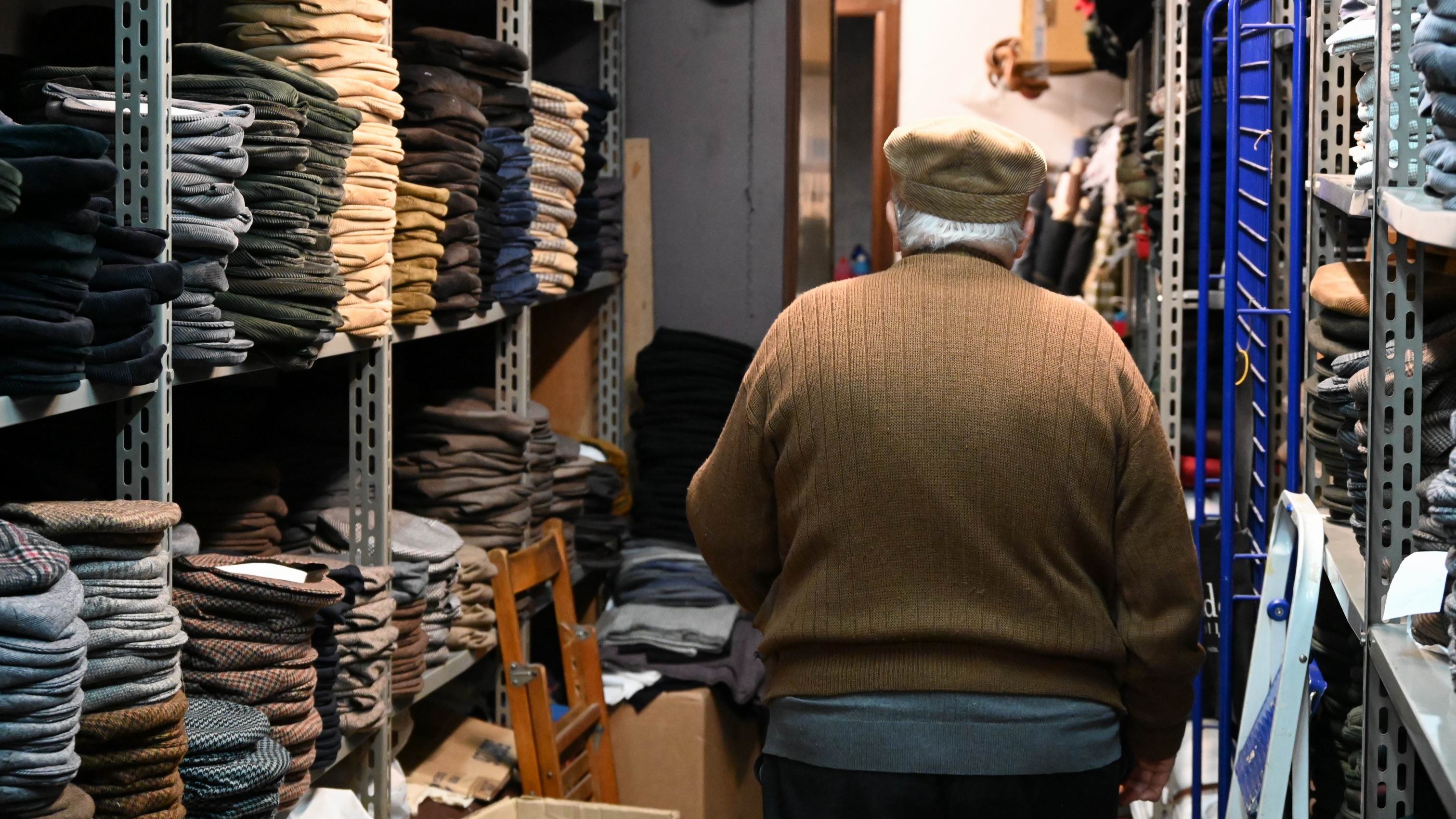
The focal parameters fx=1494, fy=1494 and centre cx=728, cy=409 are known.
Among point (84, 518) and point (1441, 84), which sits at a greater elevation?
point (1441, 84)

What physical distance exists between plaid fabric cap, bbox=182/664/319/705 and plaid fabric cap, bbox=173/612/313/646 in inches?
1.6

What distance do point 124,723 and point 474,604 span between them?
4.81 ft

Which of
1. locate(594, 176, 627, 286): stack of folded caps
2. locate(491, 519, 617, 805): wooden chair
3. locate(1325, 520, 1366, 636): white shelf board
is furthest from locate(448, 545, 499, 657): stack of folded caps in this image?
locate(1325, 520, 1366, 636): white shelf board

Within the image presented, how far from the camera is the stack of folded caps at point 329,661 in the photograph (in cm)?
218

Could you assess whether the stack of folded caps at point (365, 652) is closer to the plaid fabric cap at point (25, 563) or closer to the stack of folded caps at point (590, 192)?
the plaid fabric cap at point (25, 563)

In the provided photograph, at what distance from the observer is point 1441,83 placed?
1326mm

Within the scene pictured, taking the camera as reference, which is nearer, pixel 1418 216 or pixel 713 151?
pixel 1418 216

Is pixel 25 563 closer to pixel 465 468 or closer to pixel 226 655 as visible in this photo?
pixel 226 655

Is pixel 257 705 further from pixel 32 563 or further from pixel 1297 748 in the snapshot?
pixel 1297 748

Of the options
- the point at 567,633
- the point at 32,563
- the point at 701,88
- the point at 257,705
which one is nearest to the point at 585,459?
the point at 567,633

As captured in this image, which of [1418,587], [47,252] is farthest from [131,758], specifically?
[1418,587]

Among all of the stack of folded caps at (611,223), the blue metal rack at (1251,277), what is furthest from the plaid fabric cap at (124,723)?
the stack of folded caps at (611,223)

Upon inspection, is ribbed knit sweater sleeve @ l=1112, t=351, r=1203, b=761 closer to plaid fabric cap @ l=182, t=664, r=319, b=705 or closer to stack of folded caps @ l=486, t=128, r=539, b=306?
plaid fabric cap @ l=182, t=664, r=319, b=705

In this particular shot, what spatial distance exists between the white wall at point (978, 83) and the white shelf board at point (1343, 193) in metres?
3.97
